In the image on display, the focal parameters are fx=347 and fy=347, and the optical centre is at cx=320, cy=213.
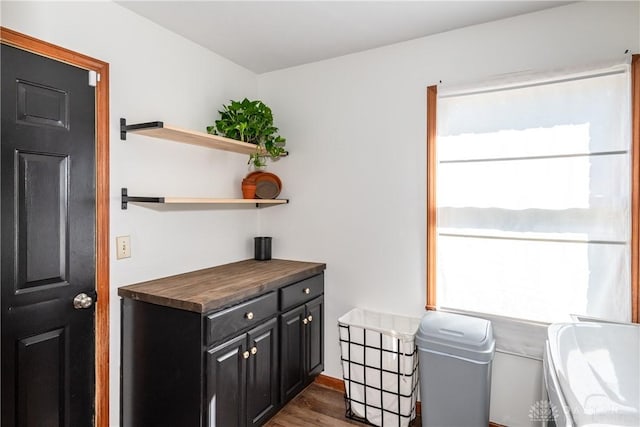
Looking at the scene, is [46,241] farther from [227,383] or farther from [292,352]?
[292,352]

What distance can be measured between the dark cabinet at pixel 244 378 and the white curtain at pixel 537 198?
115 cm

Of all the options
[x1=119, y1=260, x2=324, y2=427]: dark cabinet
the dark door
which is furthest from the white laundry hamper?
the dark door

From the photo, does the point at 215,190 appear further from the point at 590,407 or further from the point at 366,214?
the point at 590,407

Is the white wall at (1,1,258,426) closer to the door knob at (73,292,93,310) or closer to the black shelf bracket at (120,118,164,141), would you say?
the black shelf bracket at (120,118,164,141)

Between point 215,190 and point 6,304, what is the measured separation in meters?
1.34

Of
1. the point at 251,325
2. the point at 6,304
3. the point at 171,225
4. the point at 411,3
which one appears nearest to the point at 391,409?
the point at 251,325

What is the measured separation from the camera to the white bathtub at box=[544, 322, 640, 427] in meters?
1.04

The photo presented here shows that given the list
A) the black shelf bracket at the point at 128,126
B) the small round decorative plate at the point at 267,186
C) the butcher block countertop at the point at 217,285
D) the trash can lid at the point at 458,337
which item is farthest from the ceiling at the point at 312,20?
the trash can lid at the point at 458,337

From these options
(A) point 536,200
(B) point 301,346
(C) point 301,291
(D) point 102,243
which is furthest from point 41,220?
(A) point 536,200

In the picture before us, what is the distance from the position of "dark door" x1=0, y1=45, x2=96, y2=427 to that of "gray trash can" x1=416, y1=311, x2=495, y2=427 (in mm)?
1785

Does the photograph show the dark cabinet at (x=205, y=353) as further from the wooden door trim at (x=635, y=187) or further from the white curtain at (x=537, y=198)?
the wooden door trim at (x=635, y=187)

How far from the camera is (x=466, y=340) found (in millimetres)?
1837

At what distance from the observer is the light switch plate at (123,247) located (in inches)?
74.9

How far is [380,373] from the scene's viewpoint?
7.10 ft
